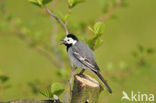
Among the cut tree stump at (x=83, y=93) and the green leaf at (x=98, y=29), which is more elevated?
the green leaf at (x=98, y=29)

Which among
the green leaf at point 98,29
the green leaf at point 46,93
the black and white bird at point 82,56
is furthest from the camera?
the black and white bird at point 82,56

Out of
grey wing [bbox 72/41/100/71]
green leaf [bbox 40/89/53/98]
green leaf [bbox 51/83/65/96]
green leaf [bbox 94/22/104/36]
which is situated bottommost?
green leaf [bbox 40/89/53/98]

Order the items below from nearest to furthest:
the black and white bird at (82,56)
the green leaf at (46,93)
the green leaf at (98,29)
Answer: the green leaf at (46,93) → the green leaf at (98,29) → the black and white bird at (82,56)

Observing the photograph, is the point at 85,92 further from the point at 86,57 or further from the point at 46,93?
the point at 86,57

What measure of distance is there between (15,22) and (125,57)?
3.29 m

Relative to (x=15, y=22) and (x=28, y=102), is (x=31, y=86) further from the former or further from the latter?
(x=28, y=102)

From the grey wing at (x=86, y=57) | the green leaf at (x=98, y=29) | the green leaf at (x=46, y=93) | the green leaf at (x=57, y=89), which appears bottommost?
the green leaf at (x=46, y=93)

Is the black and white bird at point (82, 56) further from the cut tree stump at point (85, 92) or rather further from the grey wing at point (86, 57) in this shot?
the cut tree stump at point (85, 92)

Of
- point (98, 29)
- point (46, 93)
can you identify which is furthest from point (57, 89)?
point (98, 29)

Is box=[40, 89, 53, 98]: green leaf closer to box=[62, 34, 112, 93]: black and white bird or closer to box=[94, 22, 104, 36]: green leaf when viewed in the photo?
box=[94, 22, 104, 36]: green leaf

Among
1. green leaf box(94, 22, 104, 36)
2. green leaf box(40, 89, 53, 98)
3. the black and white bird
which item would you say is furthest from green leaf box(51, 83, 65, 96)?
the black and white bird

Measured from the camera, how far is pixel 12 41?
8.16m

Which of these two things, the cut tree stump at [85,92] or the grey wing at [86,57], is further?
the grey wing at [86,57]

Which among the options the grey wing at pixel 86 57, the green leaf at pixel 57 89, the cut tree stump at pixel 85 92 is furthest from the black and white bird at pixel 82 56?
the green leaf at pixel 57 89
